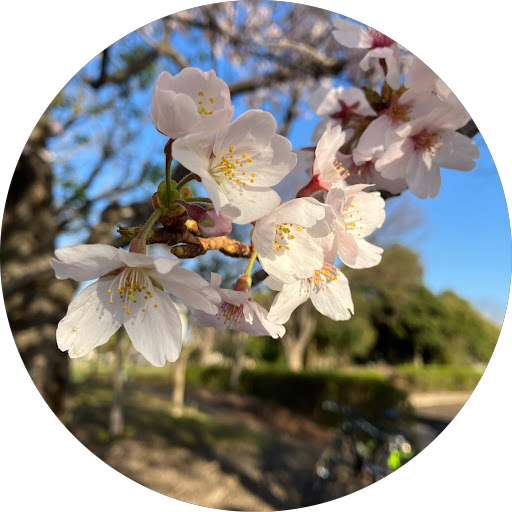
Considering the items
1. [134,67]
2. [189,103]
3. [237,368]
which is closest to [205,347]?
[237,368]

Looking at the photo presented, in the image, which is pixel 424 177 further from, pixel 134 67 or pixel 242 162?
pixel 134 67

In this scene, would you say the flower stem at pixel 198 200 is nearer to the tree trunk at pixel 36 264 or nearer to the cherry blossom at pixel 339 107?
the cherry blossom at pixel 339 107

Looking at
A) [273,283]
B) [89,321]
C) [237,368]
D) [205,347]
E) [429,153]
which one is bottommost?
[237,368]

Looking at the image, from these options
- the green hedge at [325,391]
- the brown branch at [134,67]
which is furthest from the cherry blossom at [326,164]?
the green hedge at [325,391]

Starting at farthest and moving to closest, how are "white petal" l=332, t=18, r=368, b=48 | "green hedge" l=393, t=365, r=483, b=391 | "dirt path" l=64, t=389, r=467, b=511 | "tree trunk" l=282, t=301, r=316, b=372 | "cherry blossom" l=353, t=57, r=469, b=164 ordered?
"tree trunk" l=282, t=301, r=316, b=372 → "green hedge" l=393, t=365, r=483, b=391 → "dirt path" l=64, t=389, r=467, b=511 → "white petal" l=332, t=18, r=368, b=48 → "cherry blossom" l=353, t=57, r=469, b=164

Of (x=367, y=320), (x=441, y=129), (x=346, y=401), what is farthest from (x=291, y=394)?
(x=441, y=129)

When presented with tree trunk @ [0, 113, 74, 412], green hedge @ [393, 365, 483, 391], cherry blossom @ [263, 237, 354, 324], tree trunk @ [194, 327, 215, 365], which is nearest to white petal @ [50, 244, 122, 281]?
cherry blossom @ [263, 237, 354, 324]

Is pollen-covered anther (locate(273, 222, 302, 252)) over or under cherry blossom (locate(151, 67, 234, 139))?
under

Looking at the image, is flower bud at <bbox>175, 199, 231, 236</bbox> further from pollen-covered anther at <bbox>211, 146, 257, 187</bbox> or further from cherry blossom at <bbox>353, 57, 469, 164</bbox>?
cherry blossom at <bbox>353, 57, 469, 164</bbox>
